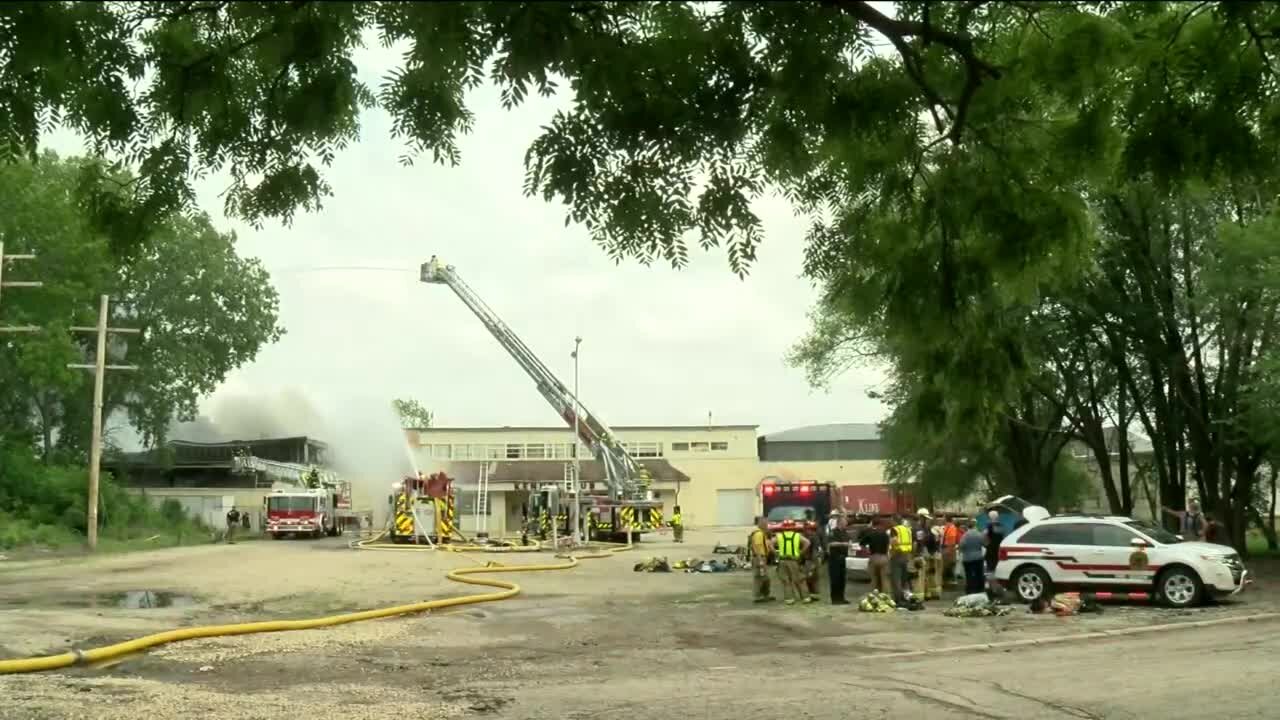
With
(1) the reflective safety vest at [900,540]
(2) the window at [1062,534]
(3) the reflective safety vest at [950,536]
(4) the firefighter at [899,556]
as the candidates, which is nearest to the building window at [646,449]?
(3) the reflective safety vest at [950,536]

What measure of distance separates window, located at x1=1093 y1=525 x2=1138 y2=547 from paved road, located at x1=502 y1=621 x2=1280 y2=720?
18.7 feet

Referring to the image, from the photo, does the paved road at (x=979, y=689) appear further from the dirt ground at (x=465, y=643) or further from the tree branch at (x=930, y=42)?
the tree branch at (x=930, y=42)

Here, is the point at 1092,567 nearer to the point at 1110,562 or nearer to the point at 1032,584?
the point at 1110,562

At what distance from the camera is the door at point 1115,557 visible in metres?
20.2

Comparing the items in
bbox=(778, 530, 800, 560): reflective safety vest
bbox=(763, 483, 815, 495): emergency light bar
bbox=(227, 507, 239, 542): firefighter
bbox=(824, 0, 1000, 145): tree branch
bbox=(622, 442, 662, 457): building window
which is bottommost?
bbox=(778, 530, 800, 560): reflective safety vest

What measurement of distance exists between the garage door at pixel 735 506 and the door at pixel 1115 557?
207 feet

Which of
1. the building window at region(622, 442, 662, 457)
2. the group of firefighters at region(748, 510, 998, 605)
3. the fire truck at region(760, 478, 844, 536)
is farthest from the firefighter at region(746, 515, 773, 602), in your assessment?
the building window at region(622, 442, 662, 457)

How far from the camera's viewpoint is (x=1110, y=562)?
20.4 m

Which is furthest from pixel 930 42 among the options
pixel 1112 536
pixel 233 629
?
pixel 1112 536

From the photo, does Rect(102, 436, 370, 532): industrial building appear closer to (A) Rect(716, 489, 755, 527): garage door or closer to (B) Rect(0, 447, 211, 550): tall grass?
(B) Rect(0, 447, 211, 550): tall grass

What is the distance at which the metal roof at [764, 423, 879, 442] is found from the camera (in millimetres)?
100438

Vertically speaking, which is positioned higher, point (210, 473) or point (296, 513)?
point (210, 473)

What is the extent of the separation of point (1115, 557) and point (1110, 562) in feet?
0.38

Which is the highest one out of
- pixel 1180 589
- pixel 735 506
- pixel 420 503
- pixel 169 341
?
pixel 169 341
